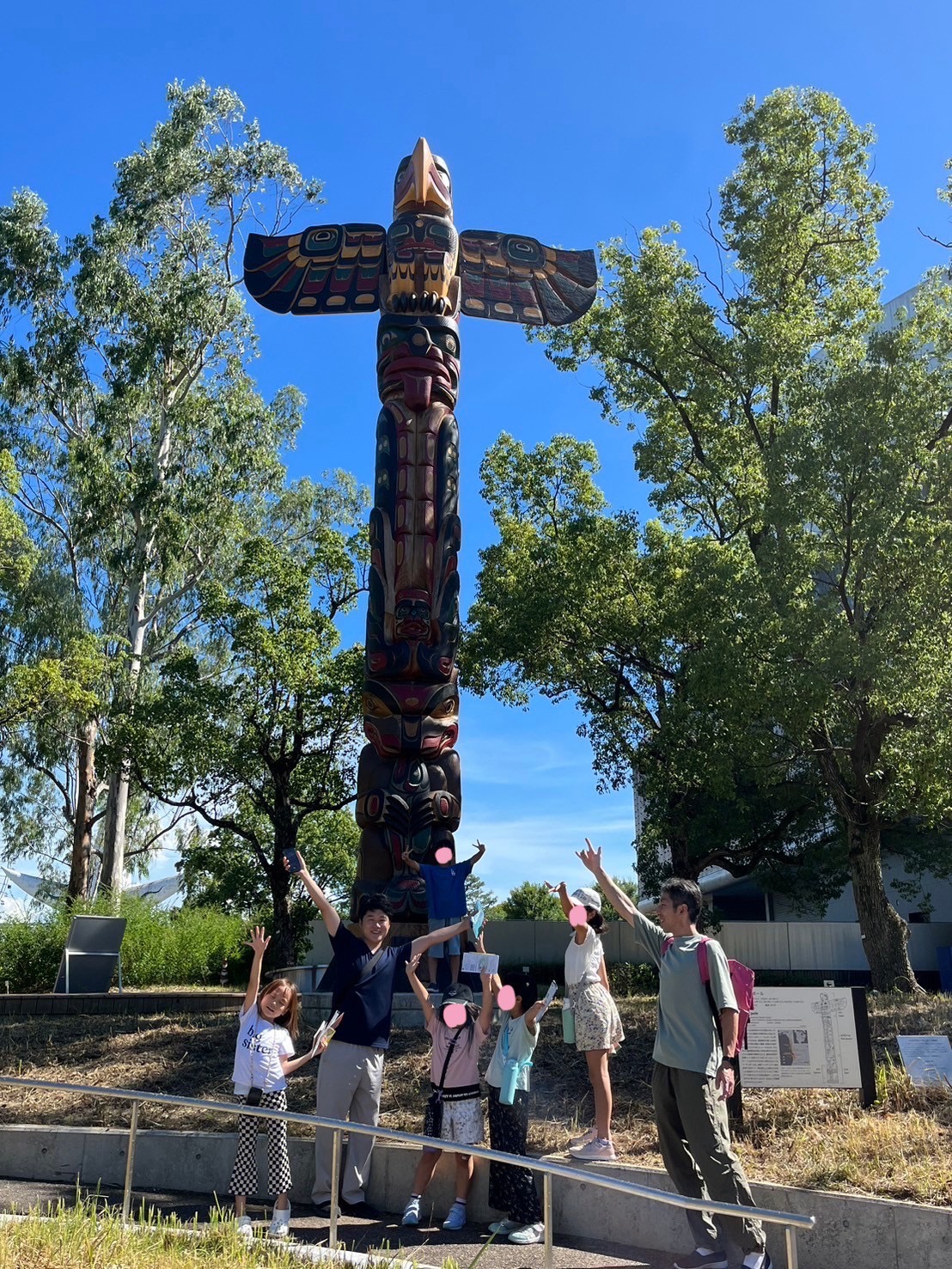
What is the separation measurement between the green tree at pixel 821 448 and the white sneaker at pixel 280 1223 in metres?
8.19

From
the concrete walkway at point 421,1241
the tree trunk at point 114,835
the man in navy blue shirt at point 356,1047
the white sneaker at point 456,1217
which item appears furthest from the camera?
the tree trunk at point 114,835

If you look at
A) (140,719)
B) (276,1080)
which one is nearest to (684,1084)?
(276,1080)

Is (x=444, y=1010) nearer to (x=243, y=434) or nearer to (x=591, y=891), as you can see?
(x=591, y=891)

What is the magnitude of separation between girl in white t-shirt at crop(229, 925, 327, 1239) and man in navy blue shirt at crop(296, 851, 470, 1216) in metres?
0.18

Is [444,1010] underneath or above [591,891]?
underneath

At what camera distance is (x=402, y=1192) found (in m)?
6.54

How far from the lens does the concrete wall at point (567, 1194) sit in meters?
5.23

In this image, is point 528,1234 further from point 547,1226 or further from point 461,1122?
point 547,1226

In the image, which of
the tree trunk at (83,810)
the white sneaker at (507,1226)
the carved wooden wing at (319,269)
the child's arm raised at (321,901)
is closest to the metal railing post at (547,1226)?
the white sneaker at (507,1226)

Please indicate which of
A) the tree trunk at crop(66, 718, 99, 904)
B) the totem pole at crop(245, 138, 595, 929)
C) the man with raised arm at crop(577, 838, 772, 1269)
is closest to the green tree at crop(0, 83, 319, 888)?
the tree trunk at crop(66, 718, 99, 904)

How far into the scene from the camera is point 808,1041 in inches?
273

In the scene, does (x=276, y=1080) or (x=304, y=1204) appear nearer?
(x=276, y=1080)

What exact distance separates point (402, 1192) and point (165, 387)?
22562 millimetres

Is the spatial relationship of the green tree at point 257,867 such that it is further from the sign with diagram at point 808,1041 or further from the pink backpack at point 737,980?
the pink backpack at point 737,980
